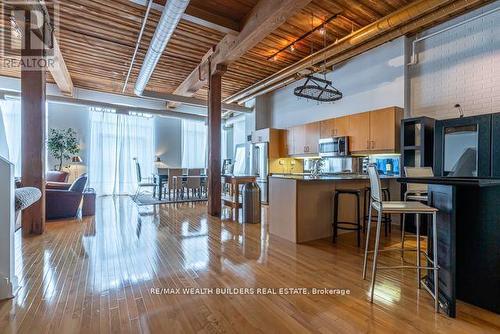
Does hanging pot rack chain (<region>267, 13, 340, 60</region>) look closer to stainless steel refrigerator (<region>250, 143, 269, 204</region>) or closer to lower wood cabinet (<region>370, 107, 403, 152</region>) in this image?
lower wood cabinet (<region>370, 107, 403, 152</region>)

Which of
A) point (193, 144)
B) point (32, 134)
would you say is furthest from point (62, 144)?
point (32, 134)

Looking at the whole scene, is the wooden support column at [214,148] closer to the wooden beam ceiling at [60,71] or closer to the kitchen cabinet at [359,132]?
the kitchen cabinet at [359,132]

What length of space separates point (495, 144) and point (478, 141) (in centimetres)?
20

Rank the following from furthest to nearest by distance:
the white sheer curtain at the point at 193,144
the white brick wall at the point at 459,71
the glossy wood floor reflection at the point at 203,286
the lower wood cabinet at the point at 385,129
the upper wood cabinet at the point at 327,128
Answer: the white sheer curtain at the point at 193,144 → the upper wood cabinet at the point at 327,128 → the lower wood cabinet at the point at 385,129 → the white brick wall at the point at 459,71 → the glossy wood floor reflection at the point at 203,286

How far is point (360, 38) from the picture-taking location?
3914 mm

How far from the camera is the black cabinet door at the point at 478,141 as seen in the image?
11.0 feet

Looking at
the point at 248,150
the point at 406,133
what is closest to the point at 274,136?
the point at 248,150

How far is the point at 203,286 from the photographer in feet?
6.95

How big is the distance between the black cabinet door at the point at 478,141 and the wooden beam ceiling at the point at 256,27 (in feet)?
9.54

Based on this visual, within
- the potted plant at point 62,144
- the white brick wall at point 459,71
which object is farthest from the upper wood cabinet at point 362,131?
the potted plant at point 62,144

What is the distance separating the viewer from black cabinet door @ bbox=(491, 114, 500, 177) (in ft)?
10.6

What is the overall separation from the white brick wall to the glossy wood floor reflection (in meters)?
2.94

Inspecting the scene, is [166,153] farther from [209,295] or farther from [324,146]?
[209,295]

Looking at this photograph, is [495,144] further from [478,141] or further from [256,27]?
[256,27]
